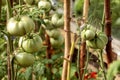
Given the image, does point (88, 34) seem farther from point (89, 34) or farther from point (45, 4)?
point (45, 4)

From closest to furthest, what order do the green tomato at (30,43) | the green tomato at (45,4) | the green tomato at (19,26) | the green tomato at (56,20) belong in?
the green tomato at (19,26) → the green tomato at (30,43) → the green tomato at (45,4) → the green tomato at (56,20)

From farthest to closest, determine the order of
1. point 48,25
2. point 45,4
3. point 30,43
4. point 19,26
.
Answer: point 48,25 < point 45,4 < point 30,43 < point 19,26

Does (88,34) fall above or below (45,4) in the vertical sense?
below

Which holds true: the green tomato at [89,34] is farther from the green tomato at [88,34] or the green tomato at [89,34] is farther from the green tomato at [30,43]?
the green tomato at [30,43]

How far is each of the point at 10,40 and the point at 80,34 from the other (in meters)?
0.30

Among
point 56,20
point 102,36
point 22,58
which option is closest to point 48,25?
point 56,20

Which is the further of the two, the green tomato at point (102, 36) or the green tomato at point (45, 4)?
the green tomato at point (45, 4)

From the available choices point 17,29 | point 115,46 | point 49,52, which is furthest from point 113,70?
point 115,46

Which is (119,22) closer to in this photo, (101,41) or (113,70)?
(101,41)

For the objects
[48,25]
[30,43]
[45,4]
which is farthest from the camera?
[48,25]

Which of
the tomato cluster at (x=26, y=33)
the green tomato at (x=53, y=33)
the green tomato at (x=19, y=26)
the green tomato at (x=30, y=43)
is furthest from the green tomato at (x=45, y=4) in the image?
the green tomato at (x=19, y=26)

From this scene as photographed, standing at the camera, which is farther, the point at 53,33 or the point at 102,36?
the point at 53,33

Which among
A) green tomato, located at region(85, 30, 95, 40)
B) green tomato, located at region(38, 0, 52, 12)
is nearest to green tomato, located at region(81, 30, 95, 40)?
green tomato, located at region(85, 30, 95, 40)

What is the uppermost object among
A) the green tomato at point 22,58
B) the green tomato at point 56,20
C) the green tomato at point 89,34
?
the green tomato at point 56,20
